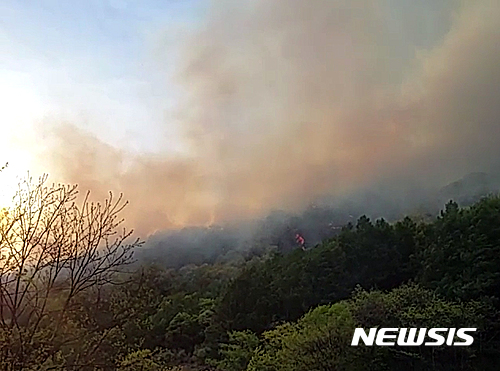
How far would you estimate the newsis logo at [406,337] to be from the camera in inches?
659

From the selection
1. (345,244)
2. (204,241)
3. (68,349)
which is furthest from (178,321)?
(204,241)

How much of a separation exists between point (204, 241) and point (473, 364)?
9521cm

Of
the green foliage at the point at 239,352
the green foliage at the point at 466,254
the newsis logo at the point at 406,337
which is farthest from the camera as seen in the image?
the green foliage at the point at 239,352

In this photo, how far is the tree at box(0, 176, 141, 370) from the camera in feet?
11.8

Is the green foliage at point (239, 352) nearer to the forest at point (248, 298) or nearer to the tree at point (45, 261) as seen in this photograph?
the forest at point (248, 298)

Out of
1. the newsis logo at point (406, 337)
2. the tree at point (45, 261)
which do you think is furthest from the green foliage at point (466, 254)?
the tree at point (45, 261)

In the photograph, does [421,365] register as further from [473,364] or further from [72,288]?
[72,288]

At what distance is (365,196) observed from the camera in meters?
110

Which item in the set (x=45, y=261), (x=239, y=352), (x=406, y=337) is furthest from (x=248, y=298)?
(x=45, y=261)

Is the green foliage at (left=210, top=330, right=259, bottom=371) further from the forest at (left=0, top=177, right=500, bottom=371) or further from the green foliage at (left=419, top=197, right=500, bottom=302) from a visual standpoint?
the green foliage at (left=419, top=197, right=500, bottom=302)

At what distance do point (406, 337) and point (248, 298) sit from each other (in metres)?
14.9

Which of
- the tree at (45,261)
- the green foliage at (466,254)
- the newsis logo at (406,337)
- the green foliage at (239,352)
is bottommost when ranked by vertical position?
the tree at (45,261)

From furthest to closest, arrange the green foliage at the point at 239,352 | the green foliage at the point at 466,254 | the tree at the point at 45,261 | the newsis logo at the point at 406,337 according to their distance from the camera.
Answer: the green foliage at the point at 239,352 → the green foliage at the point at 466,254 → the newsis logo at the point at 406,337 → the tree at the point at 45,261

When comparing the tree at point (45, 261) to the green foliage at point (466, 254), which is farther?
the green foliage at point (466, 254)
